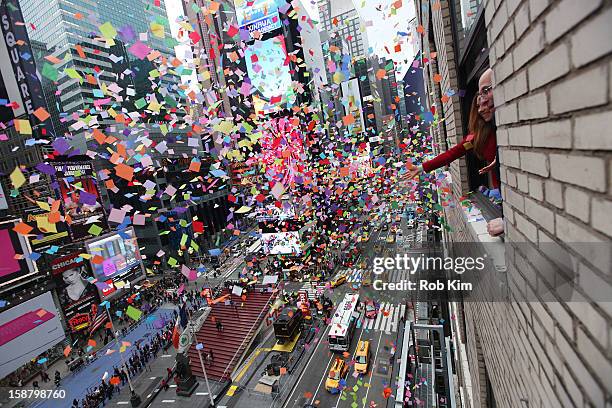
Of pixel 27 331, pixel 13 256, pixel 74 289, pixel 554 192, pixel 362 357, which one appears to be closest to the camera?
pixel 554 192

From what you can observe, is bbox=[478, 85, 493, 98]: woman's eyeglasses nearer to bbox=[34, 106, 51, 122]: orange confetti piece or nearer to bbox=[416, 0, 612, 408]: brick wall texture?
bbox=[416, 0, 612, 408]: brick wall texture

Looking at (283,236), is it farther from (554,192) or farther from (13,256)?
(554,192)

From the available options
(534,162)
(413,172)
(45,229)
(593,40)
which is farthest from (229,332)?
(593,40)

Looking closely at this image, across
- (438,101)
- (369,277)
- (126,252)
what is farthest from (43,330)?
(438,101)

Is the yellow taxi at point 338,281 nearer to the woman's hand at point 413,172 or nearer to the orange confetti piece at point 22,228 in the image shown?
the orange confetti piece at point 22,228

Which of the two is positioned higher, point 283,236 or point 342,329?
point 283,236

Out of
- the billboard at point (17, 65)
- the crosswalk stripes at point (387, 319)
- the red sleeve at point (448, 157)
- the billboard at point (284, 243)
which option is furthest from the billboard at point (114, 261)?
the red sleeve at point (448, 157)

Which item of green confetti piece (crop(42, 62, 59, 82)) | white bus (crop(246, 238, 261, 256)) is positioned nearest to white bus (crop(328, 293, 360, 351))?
green confetti piece (crop(42, 62, 59, 82))

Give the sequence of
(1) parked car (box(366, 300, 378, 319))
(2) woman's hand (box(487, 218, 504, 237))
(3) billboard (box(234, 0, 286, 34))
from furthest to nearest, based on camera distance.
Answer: (3) billboard (box(234, 0, 286, 34)) → (1) parked car (box(366, 300, 378, 319)) → (2) woman's hand (box(487, 218, 504, 237))

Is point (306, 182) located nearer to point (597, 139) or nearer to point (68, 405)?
point (68, 405)
